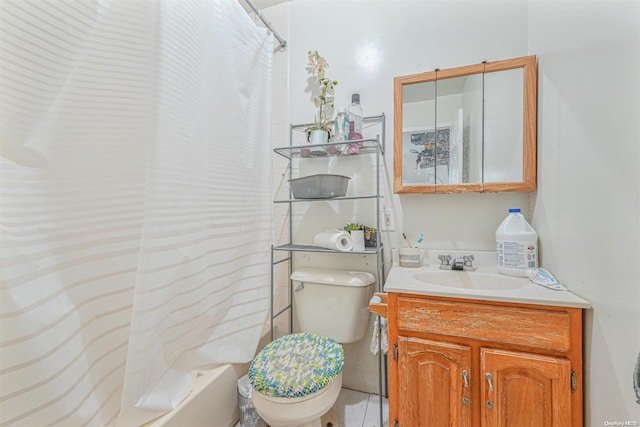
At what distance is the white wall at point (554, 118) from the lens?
69cm

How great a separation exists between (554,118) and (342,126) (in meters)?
0.92

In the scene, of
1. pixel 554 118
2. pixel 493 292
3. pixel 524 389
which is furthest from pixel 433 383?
→ pixel 554 118

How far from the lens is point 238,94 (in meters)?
1.17

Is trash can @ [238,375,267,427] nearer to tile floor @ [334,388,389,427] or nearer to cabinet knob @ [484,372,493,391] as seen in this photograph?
tile floor @ [334,388,389,427]

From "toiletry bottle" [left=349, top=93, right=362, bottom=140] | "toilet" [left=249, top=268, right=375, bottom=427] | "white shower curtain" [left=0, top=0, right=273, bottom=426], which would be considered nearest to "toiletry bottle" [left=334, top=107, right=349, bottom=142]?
"toiletry bottle" [left=349, top=93, right=362, bottom=140]

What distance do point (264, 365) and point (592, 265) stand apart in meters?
1.22

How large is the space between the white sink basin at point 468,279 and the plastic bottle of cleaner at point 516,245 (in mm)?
55

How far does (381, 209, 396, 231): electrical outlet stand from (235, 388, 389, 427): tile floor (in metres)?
0.94

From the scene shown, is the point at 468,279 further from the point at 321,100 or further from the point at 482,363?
the point at 321,100

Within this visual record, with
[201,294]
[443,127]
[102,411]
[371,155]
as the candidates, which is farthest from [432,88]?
[102,411]

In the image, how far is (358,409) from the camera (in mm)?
1389

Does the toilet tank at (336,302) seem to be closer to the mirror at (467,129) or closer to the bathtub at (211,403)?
the bathtub at (211,403)

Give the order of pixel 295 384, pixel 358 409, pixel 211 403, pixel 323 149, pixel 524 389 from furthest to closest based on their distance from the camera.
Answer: pixel 323 149 → pixel 358 409 → pixel 211 403 → pixel 295 384 → pixel 524 389

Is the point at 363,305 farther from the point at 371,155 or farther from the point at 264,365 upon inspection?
the point at 371,155
